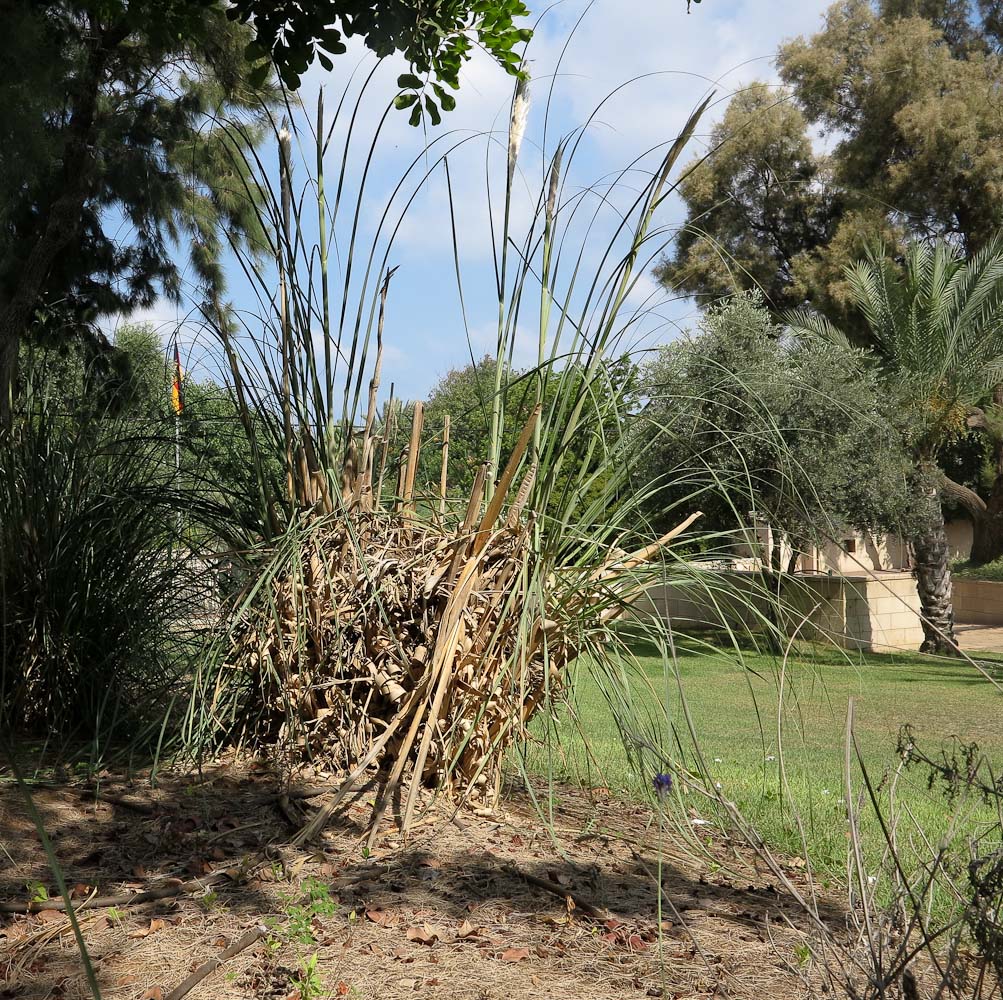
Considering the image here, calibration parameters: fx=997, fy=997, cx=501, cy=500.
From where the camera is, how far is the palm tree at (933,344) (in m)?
14.1

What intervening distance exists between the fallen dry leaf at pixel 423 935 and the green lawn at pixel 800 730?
0.49m

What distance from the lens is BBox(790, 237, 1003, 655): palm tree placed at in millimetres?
14078

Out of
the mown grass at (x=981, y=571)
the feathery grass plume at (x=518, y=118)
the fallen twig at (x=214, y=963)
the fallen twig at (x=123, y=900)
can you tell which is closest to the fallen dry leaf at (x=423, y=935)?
the fallen twig at (x=214, y=963)

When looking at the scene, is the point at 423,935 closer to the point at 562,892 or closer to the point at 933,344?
the point at 562,892

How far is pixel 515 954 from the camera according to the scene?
2.25 m

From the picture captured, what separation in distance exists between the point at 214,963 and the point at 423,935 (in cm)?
47

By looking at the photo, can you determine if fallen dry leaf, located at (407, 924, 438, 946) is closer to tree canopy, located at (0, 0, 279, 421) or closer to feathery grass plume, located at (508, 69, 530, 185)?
feathery grass plume, located at (508, 69, 530, 185)

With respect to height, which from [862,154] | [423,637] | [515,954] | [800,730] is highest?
[862,154]

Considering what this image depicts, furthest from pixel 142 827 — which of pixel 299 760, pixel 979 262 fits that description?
pixel 979 262

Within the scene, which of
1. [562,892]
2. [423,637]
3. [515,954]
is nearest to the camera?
[515,954]

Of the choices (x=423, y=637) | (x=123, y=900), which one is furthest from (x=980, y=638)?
(x=123, y=900)

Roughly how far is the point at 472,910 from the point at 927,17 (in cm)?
2539

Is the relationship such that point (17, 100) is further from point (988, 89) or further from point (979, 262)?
point (988, 89)

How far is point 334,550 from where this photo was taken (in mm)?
3080
